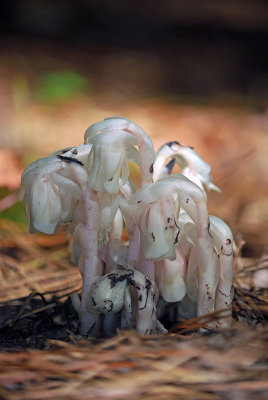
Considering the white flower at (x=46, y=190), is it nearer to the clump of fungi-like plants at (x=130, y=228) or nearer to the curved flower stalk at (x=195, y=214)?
the clump of fungi-like plants at (x=130, y=228)

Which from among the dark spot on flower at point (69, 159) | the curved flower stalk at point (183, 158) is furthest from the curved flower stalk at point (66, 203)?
the curved flower stalk at point (183, 158)

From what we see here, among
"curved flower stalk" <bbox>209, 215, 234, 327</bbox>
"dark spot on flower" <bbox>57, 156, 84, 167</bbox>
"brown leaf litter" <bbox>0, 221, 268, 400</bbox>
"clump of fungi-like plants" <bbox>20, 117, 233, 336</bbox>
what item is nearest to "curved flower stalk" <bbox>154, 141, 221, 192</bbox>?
"clump of fungi-like plants" <bbox>20, 117, 233, 336</bbox>

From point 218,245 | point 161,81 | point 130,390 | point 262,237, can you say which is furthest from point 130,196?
point 161,81

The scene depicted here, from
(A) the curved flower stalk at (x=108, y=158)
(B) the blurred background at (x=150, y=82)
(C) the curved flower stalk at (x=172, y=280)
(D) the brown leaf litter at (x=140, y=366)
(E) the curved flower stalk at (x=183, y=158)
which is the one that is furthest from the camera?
(B) the blurred background at (x=150, y=82)

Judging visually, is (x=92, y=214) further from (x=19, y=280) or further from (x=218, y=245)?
(x=19, y=280)

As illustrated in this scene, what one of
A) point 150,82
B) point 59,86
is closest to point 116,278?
point 59,86

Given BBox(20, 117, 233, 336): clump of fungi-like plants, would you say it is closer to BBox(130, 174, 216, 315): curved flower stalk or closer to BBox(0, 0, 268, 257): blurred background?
BBox(130, 174, 216, 315): curved flower stalk

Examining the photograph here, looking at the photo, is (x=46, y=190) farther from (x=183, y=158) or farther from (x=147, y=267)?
(x=183, y=158)
